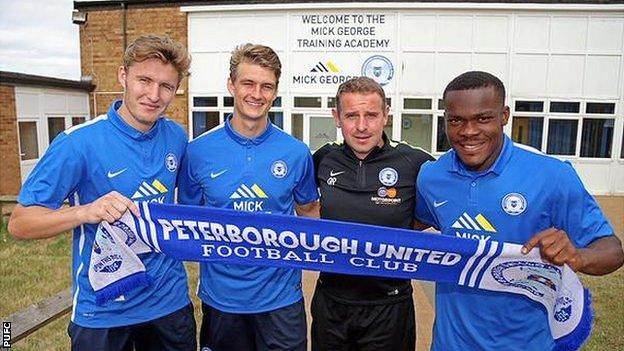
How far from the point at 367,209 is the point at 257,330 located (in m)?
1.00

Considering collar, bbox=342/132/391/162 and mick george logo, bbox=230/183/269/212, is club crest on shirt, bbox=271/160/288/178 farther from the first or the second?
collar, bbox=342/132/391/162

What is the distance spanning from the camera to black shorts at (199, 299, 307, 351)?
9.39ft

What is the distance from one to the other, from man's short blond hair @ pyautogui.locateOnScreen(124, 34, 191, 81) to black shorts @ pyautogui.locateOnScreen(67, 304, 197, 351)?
1415 mm

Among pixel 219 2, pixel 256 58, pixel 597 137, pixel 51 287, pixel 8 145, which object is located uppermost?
pixel 219 2

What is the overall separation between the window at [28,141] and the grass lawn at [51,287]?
6.13 m

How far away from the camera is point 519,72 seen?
48.4ft

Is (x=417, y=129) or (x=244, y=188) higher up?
(x=244, y=188)

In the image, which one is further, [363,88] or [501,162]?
[363,88]

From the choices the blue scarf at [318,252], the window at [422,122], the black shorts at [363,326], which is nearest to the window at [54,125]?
the window at [422,122]

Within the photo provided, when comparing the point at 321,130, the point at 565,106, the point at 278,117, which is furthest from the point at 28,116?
the point at 565,106

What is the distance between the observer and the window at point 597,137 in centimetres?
1495

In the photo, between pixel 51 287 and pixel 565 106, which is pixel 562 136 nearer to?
pixel 565 106

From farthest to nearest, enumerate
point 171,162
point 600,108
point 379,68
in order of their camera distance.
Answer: point 379,68 → point 600,108 → point 171,162

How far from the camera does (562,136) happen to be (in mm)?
15234
